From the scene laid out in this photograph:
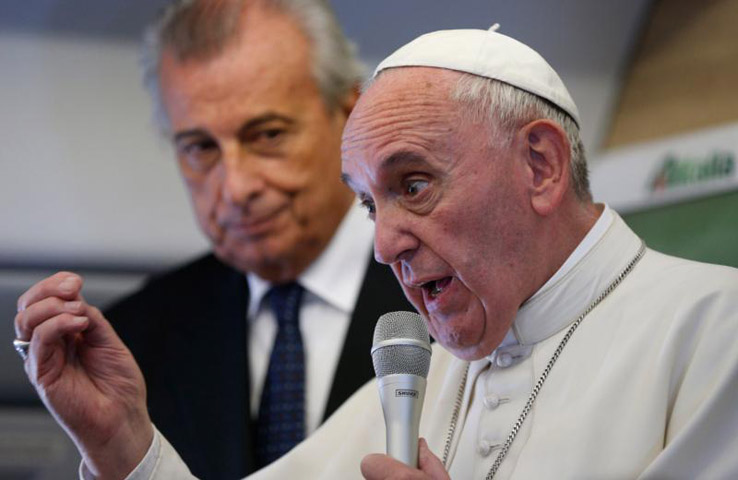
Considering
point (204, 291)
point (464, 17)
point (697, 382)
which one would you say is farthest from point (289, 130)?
point (697, 382)

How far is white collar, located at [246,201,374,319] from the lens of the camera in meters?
3.26

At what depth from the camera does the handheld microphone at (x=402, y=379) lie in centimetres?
172

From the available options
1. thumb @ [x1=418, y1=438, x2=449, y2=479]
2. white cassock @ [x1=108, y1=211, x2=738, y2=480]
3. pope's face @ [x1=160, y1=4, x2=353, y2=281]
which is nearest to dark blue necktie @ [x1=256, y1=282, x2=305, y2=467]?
pope's face @ [x1=160, y1=4, x2=353, y2=281]

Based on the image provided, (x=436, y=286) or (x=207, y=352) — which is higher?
(x=436, y=286)

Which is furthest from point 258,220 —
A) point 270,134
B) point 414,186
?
point 414,186

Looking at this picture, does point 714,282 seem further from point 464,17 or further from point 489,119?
point 464,17

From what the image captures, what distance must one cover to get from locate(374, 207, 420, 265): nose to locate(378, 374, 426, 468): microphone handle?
283 millimetres

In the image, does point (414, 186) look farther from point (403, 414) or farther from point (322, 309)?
point (322, 309)

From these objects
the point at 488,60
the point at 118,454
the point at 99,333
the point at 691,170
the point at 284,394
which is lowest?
the point at 284,394

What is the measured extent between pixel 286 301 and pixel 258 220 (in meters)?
0.24

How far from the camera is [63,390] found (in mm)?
2121

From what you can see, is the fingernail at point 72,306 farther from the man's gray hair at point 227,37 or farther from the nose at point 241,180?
the man's gray hair at point 227,37

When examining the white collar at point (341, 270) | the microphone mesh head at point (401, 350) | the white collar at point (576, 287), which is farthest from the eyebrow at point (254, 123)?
the microphone mesh head at point (401, 350)

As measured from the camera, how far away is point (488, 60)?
2.06 metres
